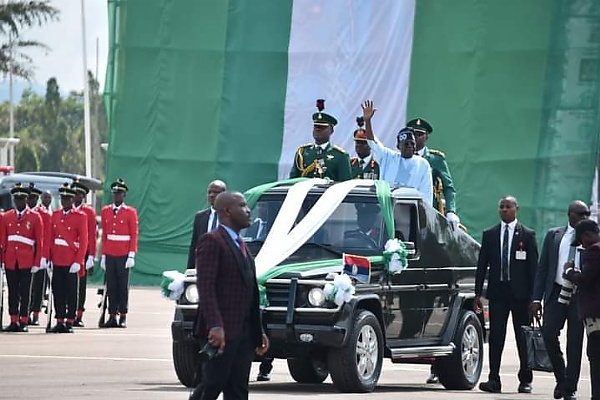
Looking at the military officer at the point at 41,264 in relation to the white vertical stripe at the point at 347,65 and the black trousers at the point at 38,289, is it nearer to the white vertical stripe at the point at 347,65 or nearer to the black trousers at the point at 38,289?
the black trousers at the point at 38,289

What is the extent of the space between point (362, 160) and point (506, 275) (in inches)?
110

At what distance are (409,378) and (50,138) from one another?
125543mm

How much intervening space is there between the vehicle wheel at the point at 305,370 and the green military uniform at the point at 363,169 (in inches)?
97.1

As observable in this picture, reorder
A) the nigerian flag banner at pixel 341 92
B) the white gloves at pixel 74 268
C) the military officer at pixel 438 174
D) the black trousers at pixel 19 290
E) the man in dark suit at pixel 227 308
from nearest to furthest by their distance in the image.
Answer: the man in dark suit at pixel 227 308
the military officer at pixel 438 174
the white gloves at pixel 74 268
the black trousers at pixel 19 290
the nigerian flag banner at pixel 341 92

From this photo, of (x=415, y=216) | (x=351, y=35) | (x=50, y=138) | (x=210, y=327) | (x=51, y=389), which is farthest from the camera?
(x=50, y=138)

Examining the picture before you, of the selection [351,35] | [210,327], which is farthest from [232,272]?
[351,35]

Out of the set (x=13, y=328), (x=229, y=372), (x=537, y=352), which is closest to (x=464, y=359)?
(x=537, y=352)

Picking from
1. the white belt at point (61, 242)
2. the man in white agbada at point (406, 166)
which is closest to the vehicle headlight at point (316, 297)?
the man in white agbada at point (406, 166)

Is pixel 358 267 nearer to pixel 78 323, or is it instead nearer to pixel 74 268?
pixel 74 268

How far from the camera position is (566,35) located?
126 ft

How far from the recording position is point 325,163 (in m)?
18.2

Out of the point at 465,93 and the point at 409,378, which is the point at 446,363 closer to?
the point at 409,378

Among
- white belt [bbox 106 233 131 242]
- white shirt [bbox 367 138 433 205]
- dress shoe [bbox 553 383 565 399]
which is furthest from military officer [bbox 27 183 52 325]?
dress shoe [bbox 553 383 565 399]

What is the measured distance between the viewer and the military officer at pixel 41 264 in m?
25.5
